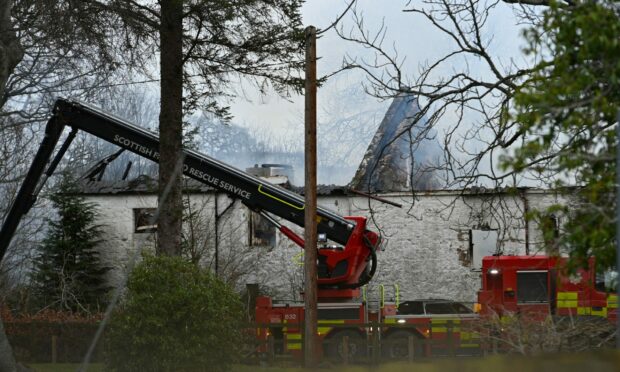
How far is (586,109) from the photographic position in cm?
847

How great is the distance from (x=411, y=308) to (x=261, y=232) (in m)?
9.94

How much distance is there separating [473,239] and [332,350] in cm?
1120

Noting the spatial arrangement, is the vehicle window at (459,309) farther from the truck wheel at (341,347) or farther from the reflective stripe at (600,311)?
the reflective stripe at (600,311)

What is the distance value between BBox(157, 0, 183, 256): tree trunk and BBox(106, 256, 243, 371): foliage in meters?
5.28

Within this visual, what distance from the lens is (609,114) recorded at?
834 cm

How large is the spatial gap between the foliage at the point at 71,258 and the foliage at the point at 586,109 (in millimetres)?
27967

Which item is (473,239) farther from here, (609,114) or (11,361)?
(609,114)

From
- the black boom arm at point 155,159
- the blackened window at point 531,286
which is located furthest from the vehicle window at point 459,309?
the black boom arm at point 155,159

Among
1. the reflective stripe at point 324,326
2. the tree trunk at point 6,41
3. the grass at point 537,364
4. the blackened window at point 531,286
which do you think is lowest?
the grass at point 537,364

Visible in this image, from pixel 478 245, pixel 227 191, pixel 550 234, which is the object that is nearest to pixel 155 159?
pixel 227 191

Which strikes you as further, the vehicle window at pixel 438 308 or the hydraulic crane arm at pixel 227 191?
the vehicle window at pixel 438 308

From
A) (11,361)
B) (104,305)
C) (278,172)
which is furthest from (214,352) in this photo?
(278,172)

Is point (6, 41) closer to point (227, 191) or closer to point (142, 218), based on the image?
point (227, 191)

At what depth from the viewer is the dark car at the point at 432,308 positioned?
27531mm
